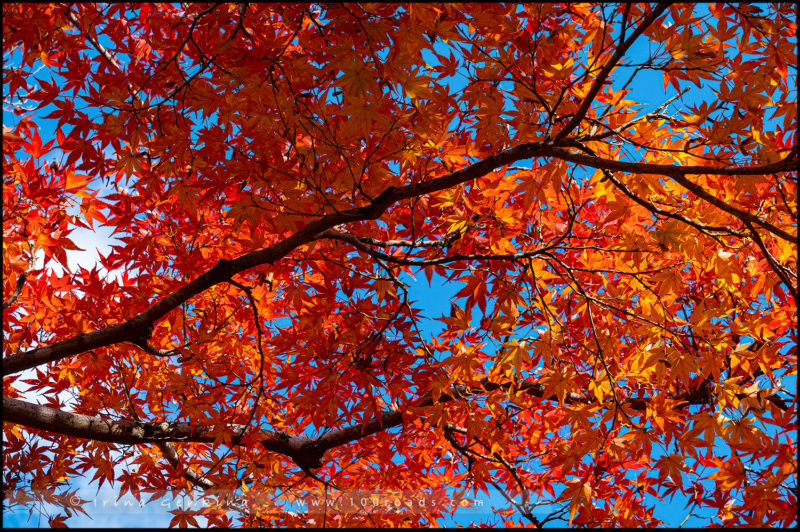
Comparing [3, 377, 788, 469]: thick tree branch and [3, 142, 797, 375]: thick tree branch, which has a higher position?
[3, 142, 797, 375]: thick tree branch

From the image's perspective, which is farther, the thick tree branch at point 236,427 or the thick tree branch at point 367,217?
the thick tree branch at point 236,427

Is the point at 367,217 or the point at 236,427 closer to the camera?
the point at 367,217

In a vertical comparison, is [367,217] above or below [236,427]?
above

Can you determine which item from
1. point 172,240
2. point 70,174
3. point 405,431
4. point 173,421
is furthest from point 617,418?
point 70,174

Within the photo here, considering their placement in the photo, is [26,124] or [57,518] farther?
[57,518]

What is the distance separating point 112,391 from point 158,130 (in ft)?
6.66

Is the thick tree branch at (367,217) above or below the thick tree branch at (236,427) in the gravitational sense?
above

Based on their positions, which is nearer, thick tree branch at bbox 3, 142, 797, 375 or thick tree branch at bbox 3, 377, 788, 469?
thick tree branch at bbox 3, 142, 797, 375

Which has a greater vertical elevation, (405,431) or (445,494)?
(405,431)

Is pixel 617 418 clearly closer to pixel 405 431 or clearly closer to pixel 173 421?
pixel 405 431

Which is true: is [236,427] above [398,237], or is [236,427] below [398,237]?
below

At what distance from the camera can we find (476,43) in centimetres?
234

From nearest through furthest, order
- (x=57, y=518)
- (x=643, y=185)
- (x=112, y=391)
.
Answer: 1. (x=643, y=185)
2. (x=57, y=518)
3. (x=112, y=391)

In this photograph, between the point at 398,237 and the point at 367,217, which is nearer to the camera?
the point at 367,217
